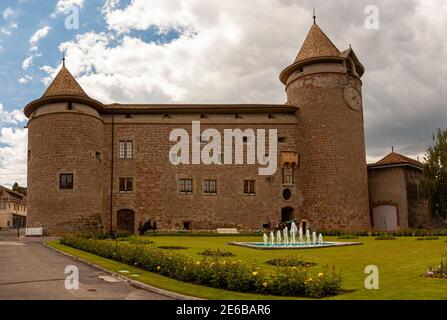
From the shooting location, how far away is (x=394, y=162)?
4134cm

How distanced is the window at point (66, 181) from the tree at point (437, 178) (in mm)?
29708

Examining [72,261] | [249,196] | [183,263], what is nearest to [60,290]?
[183,263]

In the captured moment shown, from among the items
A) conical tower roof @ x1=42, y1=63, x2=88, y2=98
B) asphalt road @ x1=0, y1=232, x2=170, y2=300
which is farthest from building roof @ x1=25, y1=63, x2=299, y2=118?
asphalt road @ x1=0, y1=232, x2=170, y2=300

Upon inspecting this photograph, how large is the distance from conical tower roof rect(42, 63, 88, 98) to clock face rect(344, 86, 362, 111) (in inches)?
889

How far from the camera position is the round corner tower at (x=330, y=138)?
3872cm

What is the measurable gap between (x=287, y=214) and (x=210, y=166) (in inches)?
322

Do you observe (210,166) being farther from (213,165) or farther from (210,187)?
(210,187)

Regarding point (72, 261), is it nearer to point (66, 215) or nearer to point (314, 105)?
point (66, 215)

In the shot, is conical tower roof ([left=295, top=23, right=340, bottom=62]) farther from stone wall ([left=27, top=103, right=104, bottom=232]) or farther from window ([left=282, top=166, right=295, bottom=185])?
stone wall ([left=27, top=103, right=104, bottom=232])

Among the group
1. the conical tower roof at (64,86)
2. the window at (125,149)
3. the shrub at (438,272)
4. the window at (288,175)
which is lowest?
the shrub at (438,272)

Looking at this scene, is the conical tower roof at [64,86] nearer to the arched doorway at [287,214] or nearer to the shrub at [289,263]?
the arched doorway at [287,214]

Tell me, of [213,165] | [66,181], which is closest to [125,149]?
[66,181]

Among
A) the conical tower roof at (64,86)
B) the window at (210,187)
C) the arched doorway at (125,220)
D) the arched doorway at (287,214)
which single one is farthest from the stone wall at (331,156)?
the conical tower roof at (64,86)
